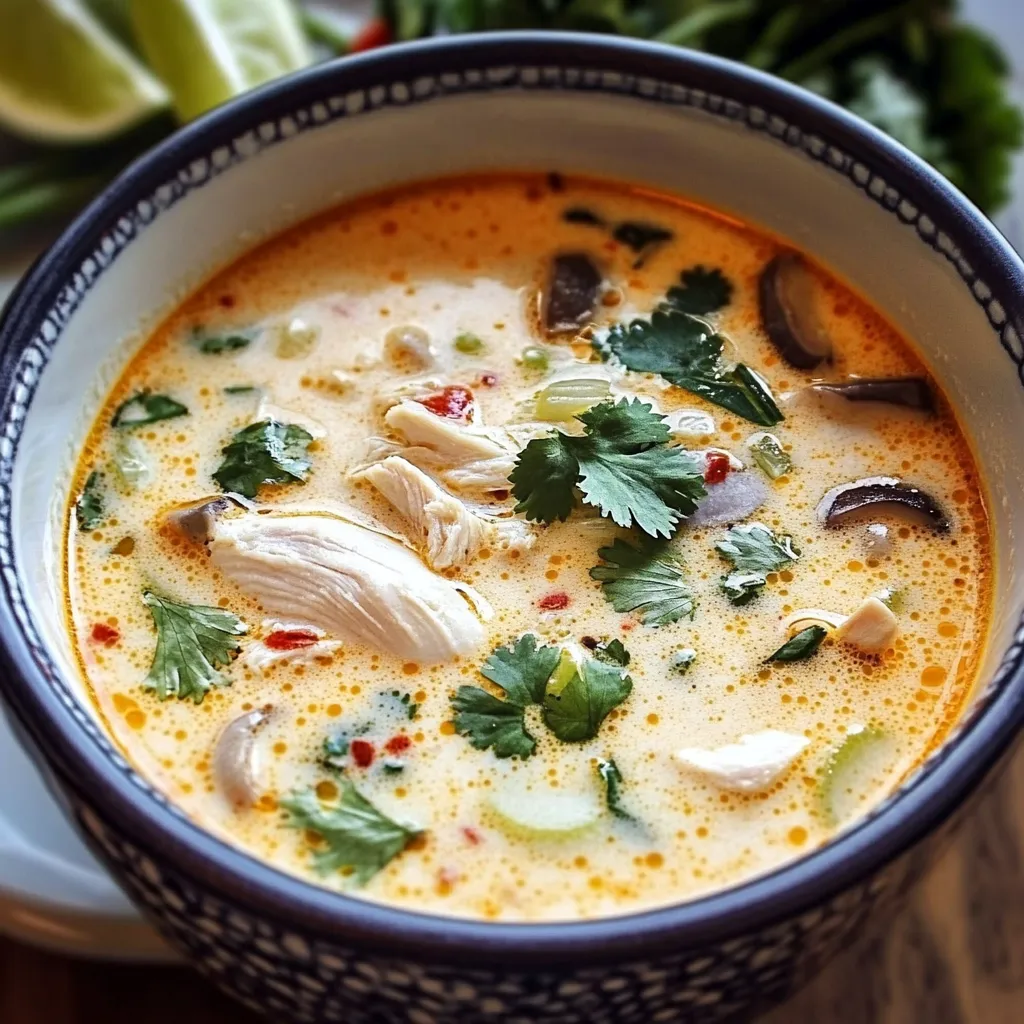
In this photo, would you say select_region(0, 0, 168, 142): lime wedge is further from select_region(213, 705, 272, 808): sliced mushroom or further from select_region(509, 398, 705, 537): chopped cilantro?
select_region(213, 705, 272, 808): sliced mushroom

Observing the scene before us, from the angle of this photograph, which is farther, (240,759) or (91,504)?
(91,504)

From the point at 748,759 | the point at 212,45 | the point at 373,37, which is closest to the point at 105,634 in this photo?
the point at 748,759

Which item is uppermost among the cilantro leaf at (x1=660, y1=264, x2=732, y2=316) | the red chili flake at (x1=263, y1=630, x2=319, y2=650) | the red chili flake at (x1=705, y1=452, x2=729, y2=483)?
the cilantro leaf at (x1=660, y1=264, x2=732, y2=316)

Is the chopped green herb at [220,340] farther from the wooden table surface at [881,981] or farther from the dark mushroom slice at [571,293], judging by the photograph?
the wooden table surface at [881,981]

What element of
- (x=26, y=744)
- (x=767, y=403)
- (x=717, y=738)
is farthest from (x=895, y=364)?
(x=26, y=744)

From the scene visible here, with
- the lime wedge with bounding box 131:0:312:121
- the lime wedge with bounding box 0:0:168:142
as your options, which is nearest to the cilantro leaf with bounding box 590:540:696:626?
the lime wedge with bounding box 131:0:312:121

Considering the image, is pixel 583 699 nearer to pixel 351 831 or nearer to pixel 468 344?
pixel 351 831
